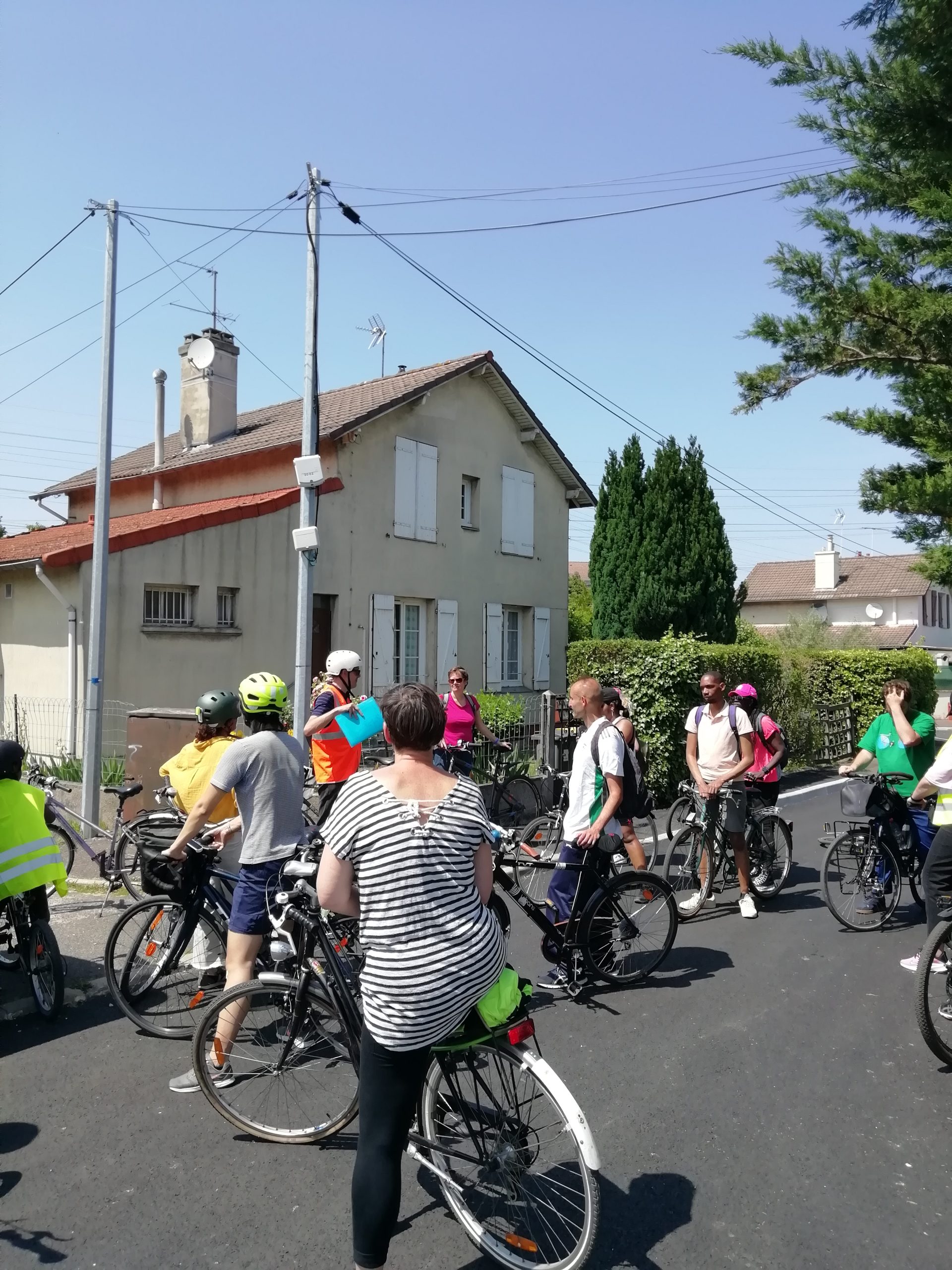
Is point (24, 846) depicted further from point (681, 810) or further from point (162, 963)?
point (681, 810)

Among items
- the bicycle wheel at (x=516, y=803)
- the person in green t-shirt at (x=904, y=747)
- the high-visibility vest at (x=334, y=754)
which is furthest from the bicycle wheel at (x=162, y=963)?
the bicycle wheel at (x=516, y=803)

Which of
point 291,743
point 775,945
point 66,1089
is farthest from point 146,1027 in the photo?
point 775,945

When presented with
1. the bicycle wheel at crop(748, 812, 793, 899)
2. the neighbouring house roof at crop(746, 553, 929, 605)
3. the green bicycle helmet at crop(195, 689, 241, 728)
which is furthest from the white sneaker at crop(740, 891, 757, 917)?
the neighbouring house roof at crop(746, 553, 929, 605)

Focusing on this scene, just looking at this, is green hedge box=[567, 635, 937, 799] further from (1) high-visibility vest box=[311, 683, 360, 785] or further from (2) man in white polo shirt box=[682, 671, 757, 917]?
(1) high-visibility vest box=[311, 683, 360, 785]

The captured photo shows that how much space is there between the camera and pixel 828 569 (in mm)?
62438

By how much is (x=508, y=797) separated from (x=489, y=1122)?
798 cm

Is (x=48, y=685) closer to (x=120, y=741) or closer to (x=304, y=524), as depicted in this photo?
(x=120, y=741)

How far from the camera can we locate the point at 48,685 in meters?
14.8

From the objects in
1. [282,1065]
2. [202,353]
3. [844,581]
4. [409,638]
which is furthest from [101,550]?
[844,581]

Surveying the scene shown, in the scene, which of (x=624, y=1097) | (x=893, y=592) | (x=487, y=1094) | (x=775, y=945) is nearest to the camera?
(x=487, y=1094)

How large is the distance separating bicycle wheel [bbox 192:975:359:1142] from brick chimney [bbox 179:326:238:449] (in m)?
19.1

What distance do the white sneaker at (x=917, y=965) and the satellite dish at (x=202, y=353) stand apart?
18887 mm

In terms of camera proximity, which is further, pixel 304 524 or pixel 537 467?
pixel 537 467

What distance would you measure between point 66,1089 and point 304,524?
8.05m
